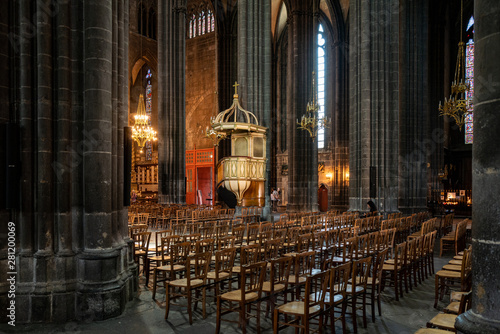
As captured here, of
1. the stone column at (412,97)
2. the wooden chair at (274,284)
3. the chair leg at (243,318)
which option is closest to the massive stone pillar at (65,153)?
the chair leg at (243,318)

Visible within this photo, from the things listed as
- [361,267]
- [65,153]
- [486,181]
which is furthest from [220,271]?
[486,181]

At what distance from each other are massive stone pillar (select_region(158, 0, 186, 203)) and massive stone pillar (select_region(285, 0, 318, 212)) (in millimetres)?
6857

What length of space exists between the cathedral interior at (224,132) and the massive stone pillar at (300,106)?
0.33 feet

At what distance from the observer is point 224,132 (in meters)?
17.7

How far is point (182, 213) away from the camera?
1622 cm

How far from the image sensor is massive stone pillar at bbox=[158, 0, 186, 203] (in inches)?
972

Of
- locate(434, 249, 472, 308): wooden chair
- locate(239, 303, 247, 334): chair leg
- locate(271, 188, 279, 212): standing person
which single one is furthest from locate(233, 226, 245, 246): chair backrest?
locate(271, 188, 279, 212): standing person

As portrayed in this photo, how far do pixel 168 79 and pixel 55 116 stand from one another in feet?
63.2

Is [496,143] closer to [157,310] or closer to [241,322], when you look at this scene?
[241,322]

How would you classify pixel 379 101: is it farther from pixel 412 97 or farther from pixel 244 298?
pixel 244 298

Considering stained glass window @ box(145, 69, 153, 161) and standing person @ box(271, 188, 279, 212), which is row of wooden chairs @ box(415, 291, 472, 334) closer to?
standing person @ box(271, 188, 279, 212)

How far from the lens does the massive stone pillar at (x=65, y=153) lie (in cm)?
619

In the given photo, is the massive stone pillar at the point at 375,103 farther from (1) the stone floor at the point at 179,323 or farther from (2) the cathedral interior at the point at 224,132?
(1) the stone floor at the point at 179,323

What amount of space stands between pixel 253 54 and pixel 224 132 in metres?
4.25
